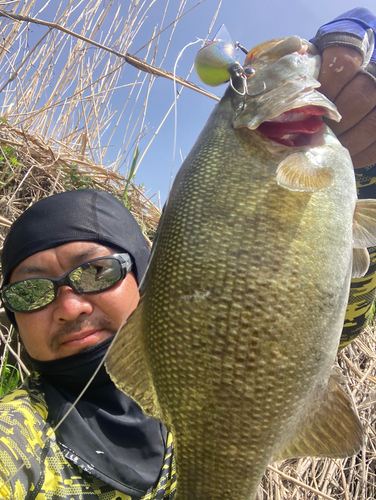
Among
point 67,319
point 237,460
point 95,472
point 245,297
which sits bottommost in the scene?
point 95,472

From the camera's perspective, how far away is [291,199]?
107 cm

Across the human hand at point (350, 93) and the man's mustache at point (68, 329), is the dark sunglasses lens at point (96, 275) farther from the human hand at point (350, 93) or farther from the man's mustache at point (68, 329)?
the human hand at point (350, 93)

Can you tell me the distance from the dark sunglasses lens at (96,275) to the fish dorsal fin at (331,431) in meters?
1.04

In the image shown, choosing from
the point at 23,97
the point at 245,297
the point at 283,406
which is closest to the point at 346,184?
the point at 245,297

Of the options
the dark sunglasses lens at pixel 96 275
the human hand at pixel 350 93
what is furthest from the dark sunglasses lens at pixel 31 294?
the human hand at pixel 350 93

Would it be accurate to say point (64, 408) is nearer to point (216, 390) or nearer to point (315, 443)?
A: point (216, 390)

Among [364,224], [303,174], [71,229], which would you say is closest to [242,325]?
[303,174]

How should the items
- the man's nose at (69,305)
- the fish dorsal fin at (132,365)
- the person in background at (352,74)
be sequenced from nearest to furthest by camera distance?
the fish dorsal fin at (132,365)
the person in background at (352,74)
the man's nose at (69,305)

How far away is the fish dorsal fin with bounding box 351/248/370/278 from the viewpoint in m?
1.27

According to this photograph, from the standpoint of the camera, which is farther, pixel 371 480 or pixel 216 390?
pixel 371 480

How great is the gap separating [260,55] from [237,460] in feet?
4.81

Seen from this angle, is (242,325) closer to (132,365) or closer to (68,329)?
(132,365)

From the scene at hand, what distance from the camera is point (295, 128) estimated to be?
1.20 meters

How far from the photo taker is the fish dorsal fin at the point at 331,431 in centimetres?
106
